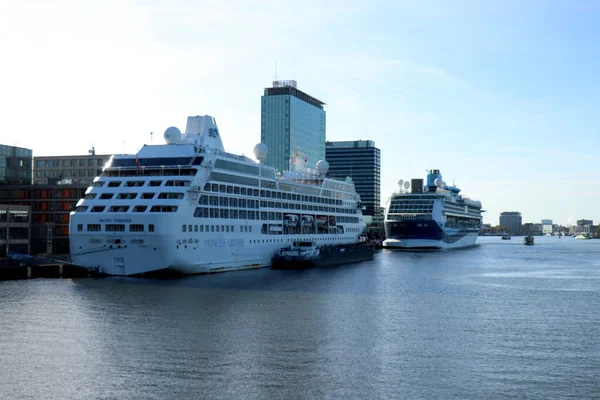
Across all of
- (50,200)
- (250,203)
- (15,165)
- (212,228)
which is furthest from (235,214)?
(15,165)

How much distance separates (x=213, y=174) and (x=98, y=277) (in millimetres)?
18048

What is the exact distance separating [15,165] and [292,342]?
10203cm

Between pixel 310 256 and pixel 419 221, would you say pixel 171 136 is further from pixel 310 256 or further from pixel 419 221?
pixel 419 221

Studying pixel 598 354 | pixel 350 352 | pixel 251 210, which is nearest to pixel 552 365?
pixel 598 354

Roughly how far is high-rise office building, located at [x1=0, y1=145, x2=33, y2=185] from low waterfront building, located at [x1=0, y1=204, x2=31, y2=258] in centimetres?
3365

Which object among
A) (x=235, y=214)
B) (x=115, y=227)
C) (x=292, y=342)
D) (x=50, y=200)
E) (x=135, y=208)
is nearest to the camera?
(x=292, y=342)

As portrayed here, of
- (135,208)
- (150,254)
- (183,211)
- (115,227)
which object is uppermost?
(135,208)

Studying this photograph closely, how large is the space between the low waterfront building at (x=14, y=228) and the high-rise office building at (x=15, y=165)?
110 ft

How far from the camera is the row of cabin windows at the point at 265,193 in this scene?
75900 millimetres

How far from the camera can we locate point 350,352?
3338 centimetres

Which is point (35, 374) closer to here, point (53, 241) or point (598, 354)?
point (598, 354)

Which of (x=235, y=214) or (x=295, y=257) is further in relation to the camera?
(x=295, y=257)

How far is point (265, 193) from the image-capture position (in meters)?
89.2

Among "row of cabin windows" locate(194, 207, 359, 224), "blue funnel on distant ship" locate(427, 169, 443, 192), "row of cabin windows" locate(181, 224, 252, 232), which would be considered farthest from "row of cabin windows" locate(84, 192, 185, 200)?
"blue funnel on distant ship" locate(427, 169, 443, 192)
